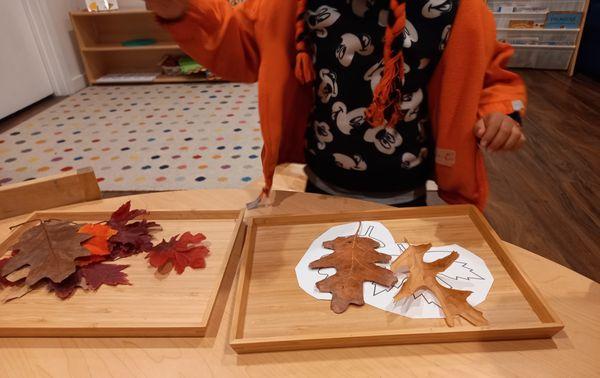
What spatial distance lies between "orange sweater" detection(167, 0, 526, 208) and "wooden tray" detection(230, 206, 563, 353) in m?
0.14

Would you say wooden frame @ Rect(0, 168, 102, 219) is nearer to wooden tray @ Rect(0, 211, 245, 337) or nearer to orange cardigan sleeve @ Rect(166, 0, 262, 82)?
wooden tray @ Rect(0, 211, 245, 337)

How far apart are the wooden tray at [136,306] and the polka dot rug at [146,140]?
1254 millimetres

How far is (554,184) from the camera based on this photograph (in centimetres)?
181

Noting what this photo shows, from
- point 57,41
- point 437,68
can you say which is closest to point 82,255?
point 437,68

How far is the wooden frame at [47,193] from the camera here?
763 millimetres

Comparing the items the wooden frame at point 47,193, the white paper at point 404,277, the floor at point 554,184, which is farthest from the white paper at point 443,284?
the floor at point 554,184

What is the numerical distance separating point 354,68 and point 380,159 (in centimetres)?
19

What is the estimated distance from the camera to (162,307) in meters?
0.54

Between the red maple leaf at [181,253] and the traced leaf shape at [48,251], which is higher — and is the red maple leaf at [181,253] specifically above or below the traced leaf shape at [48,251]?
below

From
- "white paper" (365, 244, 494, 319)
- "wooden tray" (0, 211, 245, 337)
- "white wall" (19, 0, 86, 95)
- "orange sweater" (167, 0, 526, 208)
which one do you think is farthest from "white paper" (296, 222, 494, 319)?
"white wall" (19, 0, 86, 95)

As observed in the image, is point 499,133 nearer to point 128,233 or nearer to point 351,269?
point 351,269

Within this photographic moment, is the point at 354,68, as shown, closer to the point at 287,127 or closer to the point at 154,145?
the point at 287,127

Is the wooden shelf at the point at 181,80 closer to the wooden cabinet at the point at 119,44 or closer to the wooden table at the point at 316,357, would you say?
the wooden cabinet at the point at 119,44

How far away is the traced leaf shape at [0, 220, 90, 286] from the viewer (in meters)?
0.58
